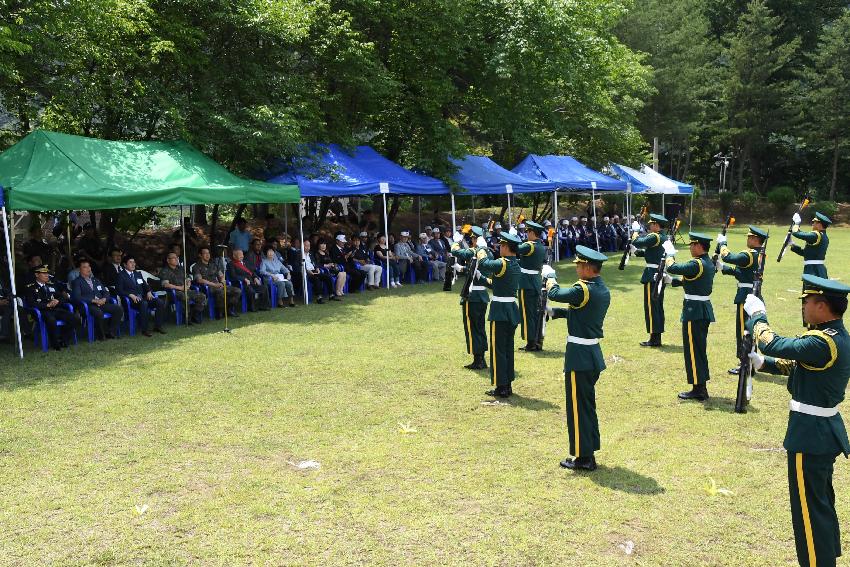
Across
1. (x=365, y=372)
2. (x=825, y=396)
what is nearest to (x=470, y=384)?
(x=365, y=372)

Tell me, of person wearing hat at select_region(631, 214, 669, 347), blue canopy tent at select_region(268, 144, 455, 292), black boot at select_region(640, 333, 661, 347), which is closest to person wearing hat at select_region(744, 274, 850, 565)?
person wearing hat at select_region(631, 214, 669, 347)

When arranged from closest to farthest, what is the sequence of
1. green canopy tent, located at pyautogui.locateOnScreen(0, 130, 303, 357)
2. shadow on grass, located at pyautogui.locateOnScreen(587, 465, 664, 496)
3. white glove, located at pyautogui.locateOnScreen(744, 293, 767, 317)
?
white glove, located at pyautogui.locateOnScreen(744, 293, 767, 317)
shadow on grass, located at pyautogui.locateOnScreen(587, 465, 664, 496)
green canopy tent, located at pyautogui.locateOnScreen(0, 130, 303, 357)

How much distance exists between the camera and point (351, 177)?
54.6ft

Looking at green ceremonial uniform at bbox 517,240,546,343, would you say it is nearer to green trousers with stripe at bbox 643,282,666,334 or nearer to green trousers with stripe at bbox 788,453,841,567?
green trousers with stripe at bbox 643,282,666,334

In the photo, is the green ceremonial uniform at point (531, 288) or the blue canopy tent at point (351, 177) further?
the blue canopy tent at point (351, 177)

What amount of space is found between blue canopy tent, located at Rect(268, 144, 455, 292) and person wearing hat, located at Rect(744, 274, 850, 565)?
1180 centimetres

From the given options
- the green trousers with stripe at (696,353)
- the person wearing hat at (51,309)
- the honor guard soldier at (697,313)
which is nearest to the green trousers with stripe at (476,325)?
the honor guard soldier at (697,313)

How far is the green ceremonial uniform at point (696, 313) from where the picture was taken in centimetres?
844

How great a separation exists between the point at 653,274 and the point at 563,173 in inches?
499

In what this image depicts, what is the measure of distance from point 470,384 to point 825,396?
5004 mm

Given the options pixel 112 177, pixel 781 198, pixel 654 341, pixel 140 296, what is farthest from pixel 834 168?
pixel 112 177

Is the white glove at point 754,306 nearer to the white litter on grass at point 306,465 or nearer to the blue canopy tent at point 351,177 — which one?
the white litter on grass at point 306,465

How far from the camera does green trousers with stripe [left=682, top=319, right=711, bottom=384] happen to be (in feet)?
27.6

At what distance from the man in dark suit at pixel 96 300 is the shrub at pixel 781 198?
1612 inches
